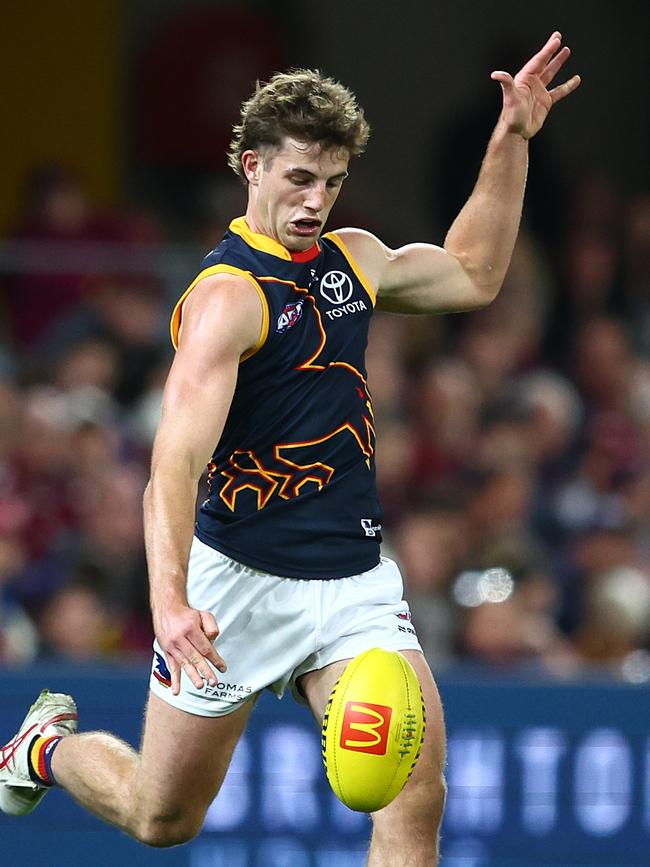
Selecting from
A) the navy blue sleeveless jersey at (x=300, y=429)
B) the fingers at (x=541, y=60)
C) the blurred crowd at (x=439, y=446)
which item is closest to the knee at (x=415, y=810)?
the navy blue sleeveless jersey at (x=300, y=429)

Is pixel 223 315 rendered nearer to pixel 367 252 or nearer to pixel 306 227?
pixel 306 227

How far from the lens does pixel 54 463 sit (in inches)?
320

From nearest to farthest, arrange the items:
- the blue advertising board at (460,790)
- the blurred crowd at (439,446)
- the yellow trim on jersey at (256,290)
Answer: the yellow trim on jersey at (256,290)
the blue advertising board at (460,790)
the blurred crowd at (439,446)

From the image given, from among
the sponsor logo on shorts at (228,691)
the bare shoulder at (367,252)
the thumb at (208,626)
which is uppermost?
the bare shoulder at (367,252)

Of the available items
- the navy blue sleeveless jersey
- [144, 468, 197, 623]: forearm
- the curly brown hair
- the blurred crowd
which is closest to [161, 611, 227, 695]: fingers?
[144, 468, 197, 623]: forearm

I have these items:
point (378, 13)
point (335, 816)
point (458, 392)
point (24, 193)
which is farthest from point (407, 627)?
point (378, 13)

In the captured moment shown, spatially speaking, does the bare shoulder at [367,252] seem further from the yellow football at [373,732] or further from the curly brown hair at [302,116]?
the yellow football at [373,732]

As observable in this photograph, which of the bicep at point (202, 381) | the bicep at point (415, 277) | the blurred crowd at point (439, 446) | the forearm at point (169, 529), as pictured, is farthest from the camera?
the blurred crowd at point (439, 446)

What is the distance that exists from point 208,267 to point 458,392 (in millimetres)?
4199

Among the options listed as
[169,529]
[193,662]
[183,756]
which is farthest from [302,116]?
[183,756]

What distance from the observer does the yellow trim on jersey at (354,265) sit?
5137 millimetres

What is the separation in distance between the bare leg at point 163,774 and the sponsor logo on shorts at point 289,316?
1.01 metres

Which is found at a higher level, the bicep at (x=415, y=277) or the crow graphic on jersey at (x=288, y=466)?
the bicep at (x=415, y=277)

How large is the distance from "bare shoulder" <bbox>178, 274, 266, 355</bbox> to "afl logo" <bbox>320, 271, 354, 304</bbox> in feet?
0.85
